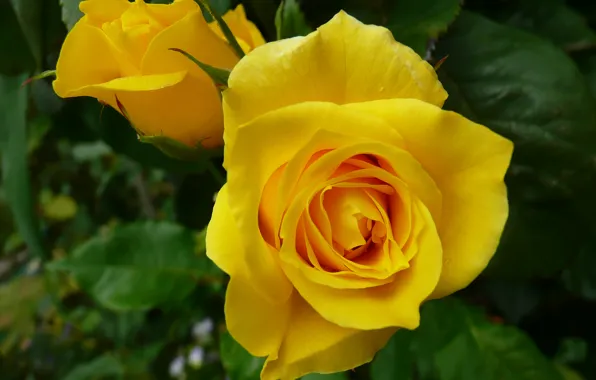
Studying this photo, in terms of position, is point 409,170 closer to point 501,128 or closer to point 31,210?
point 501,128

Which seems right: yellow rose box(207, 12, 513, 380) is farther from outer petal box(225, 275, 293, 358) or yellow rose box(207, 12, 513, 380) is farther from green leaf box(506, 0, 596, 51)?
green leaf box(506, 0, 596, 51)

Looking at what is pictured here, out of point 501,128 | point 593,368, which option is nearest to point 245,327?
point 501,128

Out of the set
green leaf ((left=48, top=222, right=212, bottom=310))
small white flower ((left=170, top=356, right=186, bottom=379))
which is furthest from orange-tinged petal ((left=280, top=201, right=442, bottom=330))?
small white flower ((left=170, top=356, right=186, bottom=379))

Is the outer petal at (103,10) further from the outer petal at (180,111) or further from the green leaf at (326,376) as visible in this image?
the green leaf at (326,376)

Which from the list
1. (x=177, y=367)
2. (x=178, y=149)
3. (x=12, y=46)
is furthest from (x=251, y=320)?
(x=177, y=367)

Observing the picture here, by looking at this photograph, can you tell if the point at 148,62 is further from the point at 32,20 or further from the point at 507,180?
the point at 507,180

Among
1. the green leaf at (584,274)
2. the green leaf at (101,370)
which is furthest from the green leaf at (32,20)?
the green leaf at (101,370)
